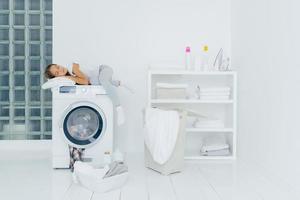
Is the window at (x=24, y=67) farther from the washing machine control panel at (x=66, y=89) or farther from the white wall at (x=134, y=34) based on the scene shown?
the washing machine control panel at (x=66, y=89)

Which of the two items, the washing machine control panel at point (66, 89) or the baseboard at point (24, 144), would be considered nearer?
the washing machine control panel at point (66, 89)

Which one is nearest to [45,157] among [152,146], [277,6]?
[152,146]

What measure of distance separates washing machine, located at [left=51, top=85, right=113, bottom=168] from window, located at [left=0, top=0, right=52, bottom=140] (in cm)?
91

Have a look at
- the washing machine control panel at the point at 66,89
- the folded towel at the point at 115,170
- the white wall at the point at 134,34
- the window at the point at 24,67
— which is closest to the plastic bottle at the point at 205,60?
the white wall at the point at 134,34

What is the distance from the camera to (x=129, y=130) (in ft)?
12.3

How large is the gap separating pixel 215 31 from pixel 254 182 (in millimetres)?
1811

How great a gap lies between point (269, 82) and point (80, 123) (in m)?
1.56

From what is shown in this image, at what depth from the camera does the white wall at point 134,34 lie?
3705 mm

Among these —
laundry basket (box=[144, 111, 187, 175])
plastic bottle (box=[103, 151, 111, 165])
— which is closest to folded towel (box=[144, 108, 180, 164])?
laundry basket (box=[144, 111, 187, 175])

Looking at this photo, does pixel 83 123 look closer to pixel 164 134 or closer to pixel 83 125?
pixel 83 125

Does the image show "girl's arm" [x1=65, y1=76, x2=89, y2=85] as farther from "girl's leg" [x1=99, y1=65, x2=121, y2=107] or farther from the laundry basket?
the laundry basket

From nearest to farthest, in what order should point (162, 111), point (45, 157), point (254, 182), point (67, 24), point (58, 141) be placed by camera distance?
point (254, 182) → point (162, 111) → point (58, 141) → point (45, 157) → point (67, 24)

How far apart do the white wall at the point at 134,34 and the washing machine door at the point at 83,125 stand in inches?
30.2

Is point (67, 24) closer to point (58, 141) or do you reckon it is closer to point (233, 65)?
point (58, 141)
